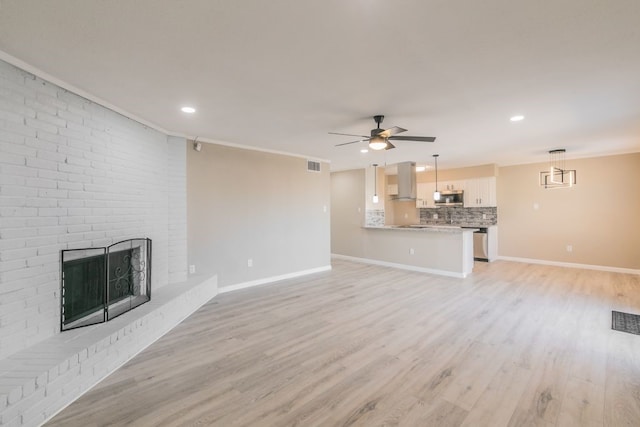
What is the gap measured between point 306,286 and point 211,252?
5.73ft

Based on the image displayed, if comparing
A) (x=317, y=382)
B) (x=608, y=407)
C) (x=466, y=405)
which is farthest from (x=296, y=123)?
(x=608, y=407)

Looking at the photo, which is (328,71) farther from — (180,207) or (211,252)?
(211,252)

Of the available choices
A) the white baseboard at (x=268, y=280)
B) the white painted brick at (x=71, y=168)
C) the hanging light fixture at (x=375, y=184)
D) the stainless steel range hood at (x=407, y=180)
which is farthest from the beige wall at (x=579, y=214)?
the white painted brick at (x=71, y=168)

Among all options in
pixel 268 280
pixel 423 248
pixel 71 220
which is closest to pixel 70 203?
pixel 71 220

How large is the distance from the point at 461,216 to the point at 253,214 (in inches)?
244

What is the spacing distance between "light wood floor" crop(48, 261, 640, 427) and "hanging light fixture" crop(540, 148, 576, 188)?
2.91m

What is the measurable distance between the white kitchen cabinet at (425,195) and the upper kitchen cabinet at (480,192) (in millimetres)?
949

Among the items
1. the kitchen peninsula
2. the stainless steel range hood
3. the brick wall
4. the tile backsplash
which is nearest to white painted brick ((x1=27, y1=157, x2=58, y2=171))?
the brick wall

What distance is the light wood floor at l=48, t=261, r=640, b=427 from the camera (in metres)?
2.00

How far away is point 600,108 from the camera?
3354 millimetres

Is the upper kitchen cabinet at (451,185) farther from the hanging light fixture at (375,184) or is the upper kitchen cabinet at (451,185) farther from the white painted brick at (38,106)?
the white painted brick at (38,106)

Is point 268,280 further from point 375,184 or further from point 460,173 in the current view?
point 460,173

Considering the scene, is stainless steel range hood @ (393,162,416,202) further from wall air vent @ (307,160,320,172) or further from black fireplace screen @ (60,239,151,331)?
black fireplace screen @ (60,239,151,331)

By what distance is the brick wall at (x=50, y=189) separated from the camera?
2.18 meters
